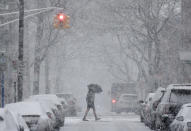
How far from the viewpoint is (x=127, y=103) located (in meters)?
45.1

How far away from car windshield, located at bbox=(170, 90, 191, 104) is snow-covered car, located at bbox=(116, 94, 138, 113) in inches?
962

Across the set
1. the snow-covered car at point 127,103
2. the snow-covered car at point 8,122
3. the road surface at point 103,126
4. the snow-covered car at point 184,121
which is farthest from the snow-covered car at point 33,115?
the snow-covered car at point 127,103

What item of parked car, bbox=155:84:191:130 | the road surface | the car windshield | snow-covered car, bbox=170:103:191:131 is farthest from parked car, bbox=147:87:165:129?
snow-covered car, bbox=170:103:191:131

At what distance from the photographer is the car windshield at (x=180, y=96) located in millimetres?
20016

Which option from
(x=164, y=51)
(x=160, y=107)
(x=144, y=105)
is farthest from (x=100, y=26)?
(x=160, y=107)

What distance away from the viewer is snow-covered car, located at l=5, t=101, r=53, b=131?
18.6 meters

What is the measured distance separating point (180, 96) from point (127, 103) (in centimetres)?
2497

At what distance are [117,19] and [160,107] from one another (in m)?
26.9

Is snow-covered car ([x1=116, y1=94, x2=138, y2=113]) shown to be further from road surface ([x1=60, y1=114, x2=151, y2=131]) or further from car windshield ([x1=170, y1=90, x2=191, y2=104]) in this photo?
car windshield ([x1=170, y1=90, x2=191, y2=104])

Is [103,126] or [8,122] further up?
[8,122]

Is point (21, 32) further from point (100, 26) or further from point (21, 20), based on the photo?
point (100, 26)

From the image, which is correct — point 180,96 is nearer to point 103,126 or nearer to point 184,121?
point 184,121

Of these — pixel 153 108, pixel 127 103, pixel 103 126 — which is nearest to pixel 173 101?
pixel 153 108

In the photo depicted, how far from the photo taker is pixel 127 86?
51.1 meters
